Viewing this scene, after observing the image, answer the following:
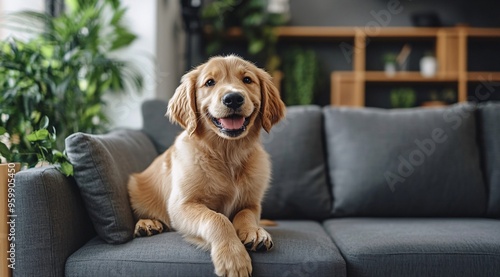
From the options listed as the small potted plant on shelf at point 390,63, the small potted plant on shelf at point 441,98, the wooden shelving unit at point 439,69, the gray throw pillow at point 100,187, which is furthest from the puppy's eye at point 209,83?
the small potted plant on shelf at point 441,98

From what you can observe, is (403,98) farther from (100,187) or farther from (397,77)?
(100,187)

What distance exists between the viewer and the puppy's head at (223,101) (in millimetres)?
1787

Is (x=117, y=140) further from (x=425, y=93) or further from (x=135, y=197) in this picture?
(x=425, y=93)

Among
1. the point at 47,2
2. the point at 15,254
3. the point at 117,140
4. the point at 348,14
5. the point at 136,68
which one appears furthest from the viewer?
the point at 348,14

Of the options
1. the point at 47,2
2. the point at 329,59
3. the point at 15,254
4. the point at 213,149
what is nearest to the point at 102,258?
the point at 15,254

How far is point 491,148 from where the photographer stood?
2.50 meters

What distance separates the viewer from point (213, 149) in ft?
6.29

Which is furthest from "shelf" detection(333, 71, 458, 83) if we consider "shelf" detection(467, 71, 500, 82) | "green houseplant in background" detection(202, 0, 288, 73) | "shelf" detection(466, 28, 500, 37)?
"green houseplant in background" detection(202, 0, 288, 73)

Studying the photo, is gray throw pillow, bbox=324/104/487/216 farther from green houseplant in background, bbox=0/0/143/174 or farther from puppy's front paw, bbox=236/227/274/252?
green houseplant in background, bbox=0/0/143/174

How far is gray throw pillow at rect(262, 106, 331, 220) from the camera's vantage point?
7.93 ft

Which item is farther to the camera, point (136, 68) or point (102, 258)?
point (136, 68)

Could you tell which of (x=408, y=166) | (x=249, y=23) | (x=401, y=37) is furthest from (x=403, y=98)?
(x=408, y=166)

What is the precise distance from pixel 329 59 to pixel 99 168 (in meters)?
3.58

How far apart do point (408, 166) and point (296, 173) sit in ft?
A: 1.90
